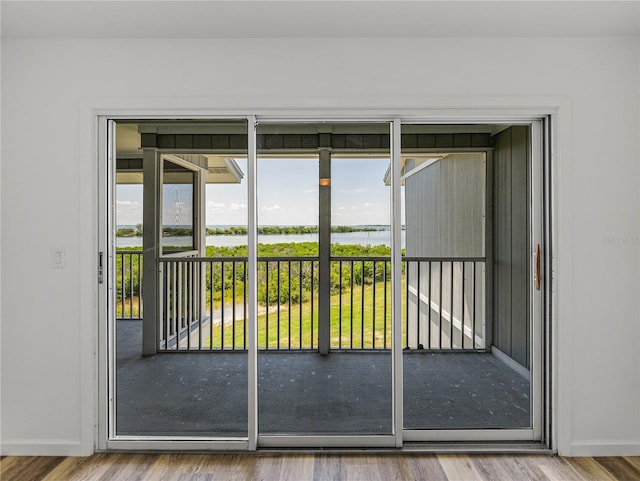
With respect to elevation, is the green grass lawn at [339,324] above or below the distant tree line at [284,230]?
below

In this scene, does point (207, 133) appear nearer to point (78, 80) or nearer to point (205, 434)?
point (78, 80)

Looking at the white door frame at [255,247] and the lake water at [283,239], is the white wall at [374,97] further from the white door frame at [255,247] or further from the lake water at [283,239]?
the lake water at [283,239]

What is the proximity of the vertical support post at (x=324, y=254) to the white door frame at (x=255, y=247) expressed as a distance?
0.33 meters

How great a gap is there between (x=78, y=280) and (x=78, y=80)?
1220mm

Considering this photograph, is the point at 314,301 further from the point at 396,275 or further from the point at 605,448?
the point at 605,448

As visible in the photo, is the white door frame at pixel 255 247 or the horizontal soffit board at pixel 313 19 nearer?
the horizontal soffit board at pixel 313 19

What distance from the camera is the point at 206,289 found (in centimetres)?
274

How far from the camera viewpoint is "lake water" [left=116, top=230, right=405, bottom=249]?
Result: 2.71 meters

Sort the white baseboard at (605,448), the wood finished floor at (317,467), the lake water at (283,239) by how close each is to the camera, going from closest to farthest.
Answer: the wood finished floor at (317,467), the white baseboard at (605,448), the lake water at (283,239)

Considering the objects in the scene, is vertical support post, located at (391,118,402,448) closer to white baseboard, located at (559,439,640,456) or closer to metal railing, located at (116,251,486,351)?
metal railing, located at (116,251,486,351)

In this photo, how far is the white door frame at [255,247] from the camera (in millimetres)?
2641

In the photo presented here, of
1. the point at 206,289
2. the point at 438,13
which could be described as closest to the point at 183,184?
the point at 206,289

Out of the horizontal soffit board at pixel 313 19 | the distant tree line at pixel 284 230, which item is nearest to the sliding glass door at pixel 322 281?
the distant tree line at pixel 284 230

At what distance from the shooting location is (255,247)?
2.73 meters
